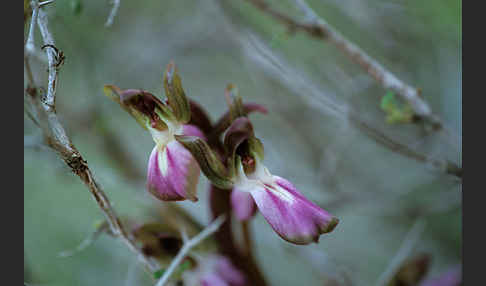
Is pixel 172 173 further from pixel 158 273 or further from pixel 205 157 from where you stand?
pixel 158 273

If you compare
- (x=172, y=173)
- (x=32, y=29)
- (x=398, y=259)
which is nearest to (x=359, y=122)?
(x=398, y=259)

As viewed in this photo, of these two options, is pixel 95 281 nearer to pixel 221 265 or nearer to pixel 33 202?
pixel 33 202

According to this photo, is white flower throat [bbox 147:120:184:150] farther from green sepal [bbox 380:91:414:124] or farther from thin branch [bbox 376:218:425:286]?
thin branch [bbox 376:218:425:286]

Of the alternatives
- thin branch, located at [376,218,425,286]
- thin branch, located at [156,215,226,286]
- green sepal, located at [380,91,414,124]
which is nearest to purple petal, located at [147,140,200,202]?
thin branch, located at [156,215,226,286]

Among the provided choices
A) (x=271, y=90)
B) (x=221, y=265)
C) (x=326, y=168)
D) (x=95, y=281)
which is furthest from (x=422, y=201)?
(x=95, y=281)

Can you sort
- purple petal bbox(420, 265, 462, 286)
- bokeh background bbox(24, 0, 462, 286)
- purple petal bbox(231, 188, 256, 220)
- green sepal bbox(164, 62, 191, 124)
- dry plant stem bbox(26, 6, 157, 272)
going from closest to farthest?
dry plant stem bbox(26, 6, 157, 272) < green sepal bbox(164, 62, 191, 124) < purple petal bbox(231, 188, 256, 220) < purple petal bbox(420, 265, 462, 286) < bokeh background bbox(24, 0, 462, 286)

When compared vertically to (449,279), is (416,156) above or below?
above

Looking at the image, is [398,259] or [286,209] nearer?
[286,209]
